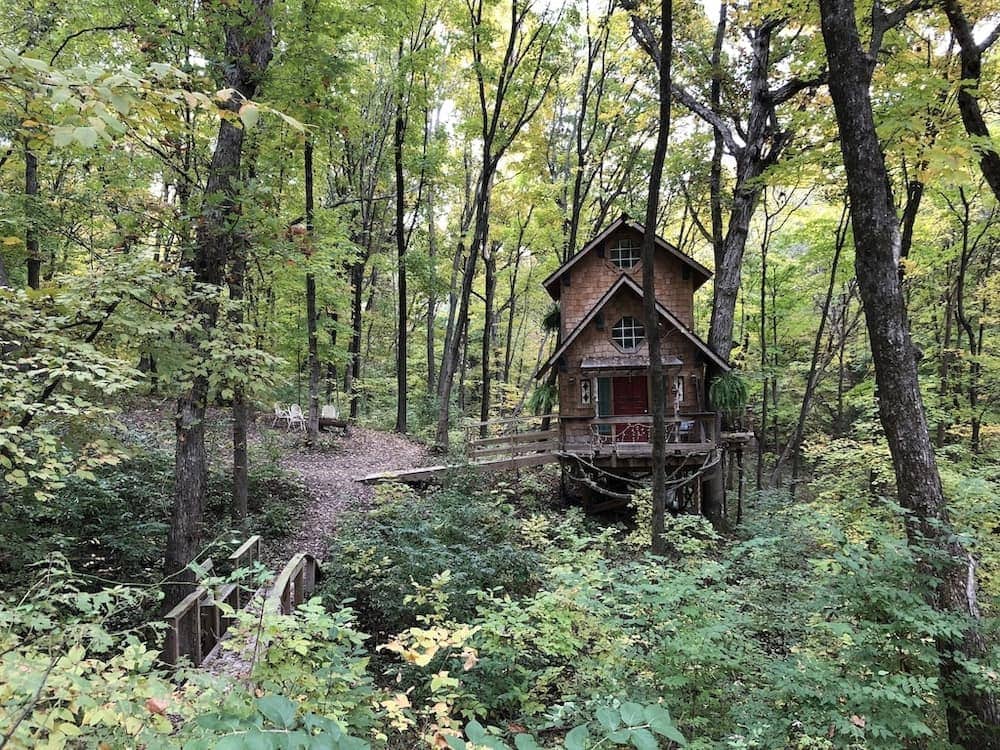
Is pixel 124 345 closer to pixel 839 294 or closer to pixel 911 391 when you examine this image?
pixel 911 391

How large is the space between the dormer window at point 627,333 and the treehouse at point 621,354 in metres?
0.03

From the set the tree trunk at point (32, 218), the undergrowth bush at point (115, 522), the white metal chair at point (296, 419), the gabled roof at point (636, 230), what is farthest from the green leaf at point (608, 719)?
the white metal chair at point (296, 419)

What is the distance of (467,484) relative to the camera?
12.0 meters

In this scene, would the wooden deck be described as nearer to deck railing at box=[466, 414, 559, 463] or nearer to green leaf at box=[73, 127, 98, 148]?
deck railing at box=[466, 414, 559, 463]

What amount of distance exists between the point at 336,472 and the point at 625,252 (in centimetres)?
1121

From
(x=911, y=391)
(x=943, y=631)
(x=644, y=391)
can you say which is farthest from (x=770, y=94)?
(x=943, y=631)

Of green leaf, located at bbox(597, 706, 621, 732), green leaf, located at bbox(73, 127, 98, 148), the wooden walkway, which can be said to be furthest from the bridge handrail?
the wooden walkway

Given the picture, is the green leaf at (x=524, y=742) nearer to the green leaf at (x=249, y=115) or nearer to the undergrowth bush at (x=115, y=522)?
the green leaf at (x=249, y=115)

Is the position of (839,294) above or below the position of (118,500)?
above

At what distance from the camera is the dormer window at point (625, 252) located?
54.3ft

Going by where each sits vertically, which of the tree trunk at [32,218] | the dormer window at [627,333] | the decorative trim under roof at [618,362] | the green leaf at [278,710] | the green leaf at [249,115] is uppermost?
the tree trunk at [32,218]

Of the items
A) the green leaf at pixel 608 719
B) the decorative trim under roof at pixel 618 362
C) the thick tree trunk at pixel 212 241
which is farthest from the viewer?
the decorative trim under roof at pixel 618 362

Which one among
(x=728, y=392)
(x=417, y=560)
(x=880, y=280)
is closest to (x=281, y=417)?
(x=417, y=560)

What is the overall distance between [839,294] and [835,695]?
2273cm
